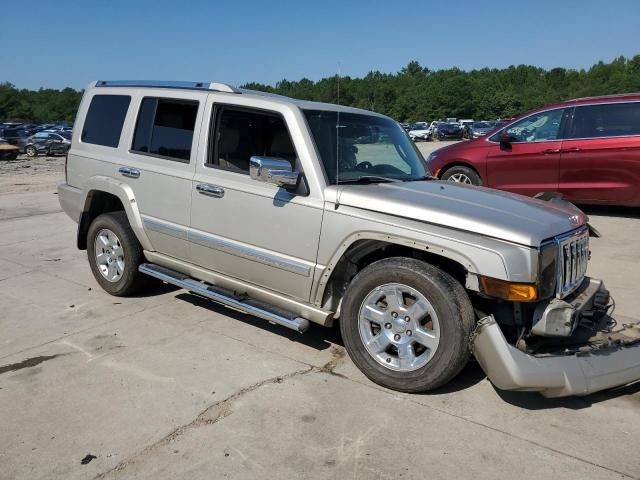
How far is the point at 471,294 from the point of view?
367cm

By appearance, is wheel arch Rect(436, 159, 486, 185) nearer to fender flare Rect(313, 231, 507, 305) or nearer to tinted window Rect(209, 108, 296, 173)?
tinted window Rect(209, 108, 296, 173)

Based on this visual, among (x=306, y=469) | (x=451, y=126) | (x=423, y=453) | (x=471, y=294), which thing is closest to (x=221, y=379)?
(x=306, y=469)

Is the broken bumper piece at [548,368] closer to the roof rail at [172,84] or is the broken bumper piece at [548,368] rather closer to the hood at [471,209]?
the hood at [471,209]

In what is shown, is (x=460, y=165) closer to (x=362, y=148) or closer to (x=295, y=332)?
(x=362, y=148)

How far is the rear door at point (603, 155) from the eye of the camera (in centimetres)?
803

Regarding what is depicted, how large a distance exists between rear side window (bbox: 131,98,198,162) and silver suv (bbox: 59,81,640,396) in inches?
0.5

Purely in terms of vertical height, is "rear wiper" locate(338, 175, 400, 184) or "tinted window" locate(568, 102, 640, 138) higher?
"tinted window" locate(568, 102, 640, 138)

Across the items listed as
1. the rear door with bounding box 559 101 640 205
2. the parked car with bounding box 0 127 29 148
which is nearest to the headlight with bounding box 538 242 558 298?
the rear door with bounding box 559 101 640 205

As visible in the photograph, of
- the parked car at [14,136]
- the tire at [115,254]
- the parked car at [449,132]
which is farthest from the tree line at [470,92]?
the tire at [115,254]

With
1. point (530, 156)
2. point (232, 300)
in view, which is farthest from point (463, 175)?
point (232, 300)

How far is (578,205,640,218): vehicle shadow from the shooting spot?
351 inches

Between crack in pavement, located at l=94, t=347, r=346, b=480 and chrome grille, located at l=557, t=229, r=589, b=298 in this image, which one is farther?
chrome grille, located at l=557, t=229, r=589, b=298

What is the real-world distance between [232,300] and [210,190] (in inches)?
34.4

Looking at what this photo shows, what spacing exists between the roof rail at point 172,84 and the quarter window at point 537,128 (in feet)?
18.7
